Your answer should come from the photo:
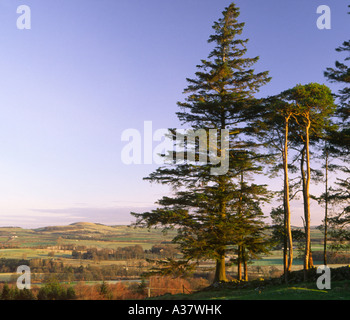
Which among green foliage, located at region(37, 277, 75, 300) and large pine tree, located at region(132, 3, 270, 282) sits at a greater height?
large pine tree, located at region(132, 3, 270, 282)

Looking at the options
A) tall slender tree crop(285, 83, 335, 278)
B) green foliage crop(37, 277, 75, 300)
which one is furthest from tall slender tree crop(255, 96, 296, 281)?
green foliage crop(37, 277, 75, 300)

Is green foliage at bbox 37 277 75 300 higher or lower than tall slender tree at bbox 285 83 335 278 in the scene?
lower

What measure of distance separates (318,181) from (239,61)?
12.9 meters

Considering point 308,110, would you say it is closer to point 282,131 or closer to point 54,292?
point 282,131

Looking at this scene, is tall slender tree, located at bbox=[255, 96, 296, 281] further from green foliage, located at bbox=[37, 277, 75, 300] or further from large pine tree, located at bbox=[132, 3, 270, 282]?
green foliage, located at bbox=[37, 277, 75, 300]

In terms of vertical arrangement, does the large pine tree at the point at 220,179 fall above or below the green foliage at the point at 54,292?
above

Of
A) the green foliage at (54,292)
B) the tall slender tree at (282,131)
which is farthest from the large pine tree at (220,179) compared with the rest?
the green foliage at (54,292)

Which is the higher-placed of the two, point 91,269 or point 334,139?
point 334,139

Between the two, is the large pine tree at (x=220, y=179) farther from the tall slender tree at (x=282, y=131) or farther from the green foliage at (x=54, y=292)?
the green foliage at (x=54, y=292)

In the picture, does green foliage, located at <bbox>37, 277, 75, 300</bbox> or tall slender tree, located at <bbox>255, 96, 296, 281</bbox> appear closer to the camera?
tall slender tree, located at <bbox>255, 96, 296, 281</bbox>

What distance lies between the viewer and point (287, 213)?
2206cm
